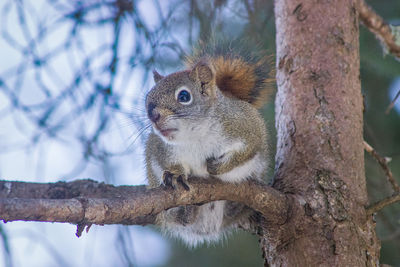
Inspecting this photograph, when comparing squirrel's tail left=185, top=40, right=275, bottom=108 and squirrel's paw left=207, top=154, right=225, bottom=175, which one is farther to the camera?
squirrel's tail left=185, top=40, right=275, bottom=108

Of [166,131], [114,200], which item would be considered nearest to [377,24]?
[166,131]

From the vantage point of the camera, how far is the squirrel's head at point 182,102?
1854 mm

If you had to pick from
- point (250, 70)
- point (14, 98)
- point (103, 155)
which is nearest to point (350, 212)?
point (250, 70)

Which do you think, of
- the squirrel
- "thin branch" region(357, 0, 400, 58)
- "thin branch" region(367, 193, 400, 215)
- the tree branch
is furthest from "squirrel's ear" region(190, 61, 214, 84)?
"thin branch" region(367, 193, 400, 215)

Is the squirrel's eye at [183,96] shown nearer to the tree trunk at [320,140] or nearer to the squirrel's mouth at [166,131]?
the squirrel's mouth at [166,131]

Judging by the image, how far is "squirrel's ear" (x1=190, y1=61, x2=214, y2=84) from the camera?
2041 millimetres

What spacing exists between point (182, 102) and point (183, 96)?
3 centimetres

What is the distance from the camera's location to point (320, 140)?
183 centimetres

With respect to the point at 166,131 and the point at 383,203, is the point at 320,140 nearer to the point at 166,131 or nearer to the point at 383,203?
the point at 383,203

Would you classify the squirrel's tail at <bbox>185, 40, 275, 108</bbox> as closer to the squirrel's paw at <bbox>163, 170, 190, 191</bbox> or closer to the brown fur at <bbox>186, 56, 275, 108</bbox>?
the brown fur at <bbox>186, 56, 275, 108</bbox>

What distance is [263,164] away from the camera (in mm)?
2029

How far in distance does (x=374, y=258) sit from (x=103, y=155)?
3.72 feet

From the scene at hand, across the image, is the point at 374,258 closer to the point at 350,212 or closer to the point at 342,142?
the point at 350,212

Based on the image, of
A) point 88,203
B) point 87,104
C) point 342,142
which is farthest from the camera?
point 87,104
